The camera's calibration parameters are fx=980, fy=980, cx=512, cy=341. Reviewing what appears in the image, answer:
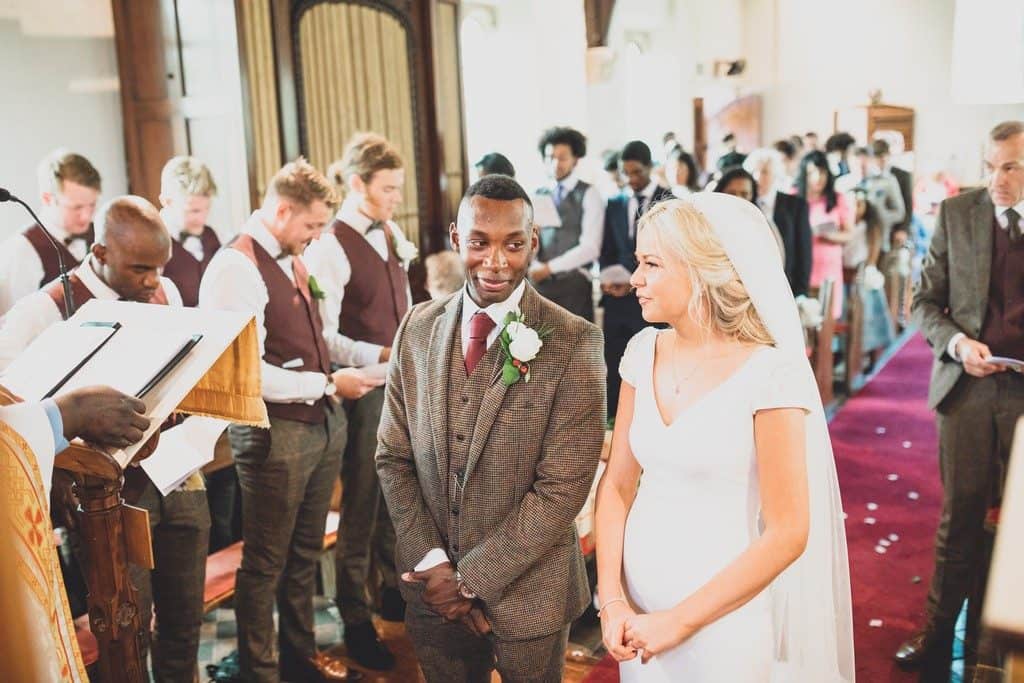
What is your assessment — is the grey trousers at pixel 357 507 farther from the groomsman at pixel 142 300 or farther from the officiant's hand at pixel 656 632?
the officiant's hand at pixel 656 632

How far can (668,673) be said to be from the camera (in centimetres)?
200

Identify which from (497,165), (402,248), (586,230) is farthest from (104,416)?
(586,230)

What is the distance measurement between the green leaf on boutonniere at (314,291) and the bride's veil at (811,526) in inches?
59.9

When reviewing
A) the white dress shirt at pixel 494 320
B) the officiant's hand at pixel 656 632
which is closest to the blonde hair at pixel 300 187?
the white dress shirt at pixel 494 320

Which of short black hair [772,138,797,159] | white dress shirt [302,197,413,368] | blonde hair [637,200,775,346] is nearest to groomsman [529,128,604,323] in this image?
white dress shirt [302,197,413,368]

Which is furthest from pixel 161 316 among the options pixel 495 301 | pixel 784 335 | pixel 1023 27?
pixel 1023 27

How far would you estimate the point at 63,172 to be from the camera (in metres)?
3.97

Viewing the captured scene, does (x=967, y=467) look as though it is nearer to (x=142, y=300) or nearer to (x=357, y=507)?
(x=357, y=507)

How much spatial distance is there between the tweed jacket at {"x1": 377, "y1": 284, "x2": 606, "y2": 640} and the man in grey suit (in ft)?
5.00

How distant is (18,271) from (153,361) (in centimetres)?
224

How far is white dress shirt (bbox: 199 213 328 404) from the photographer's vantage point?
2.92 metres

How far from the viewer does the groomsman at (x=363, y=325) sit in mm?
3461

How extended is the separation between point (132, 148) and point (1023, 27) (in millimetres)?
4388

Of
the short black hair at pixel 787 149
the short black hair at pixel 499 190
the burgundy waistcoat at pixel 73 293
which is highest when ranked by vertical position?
the short black hair at pixel 499 190
